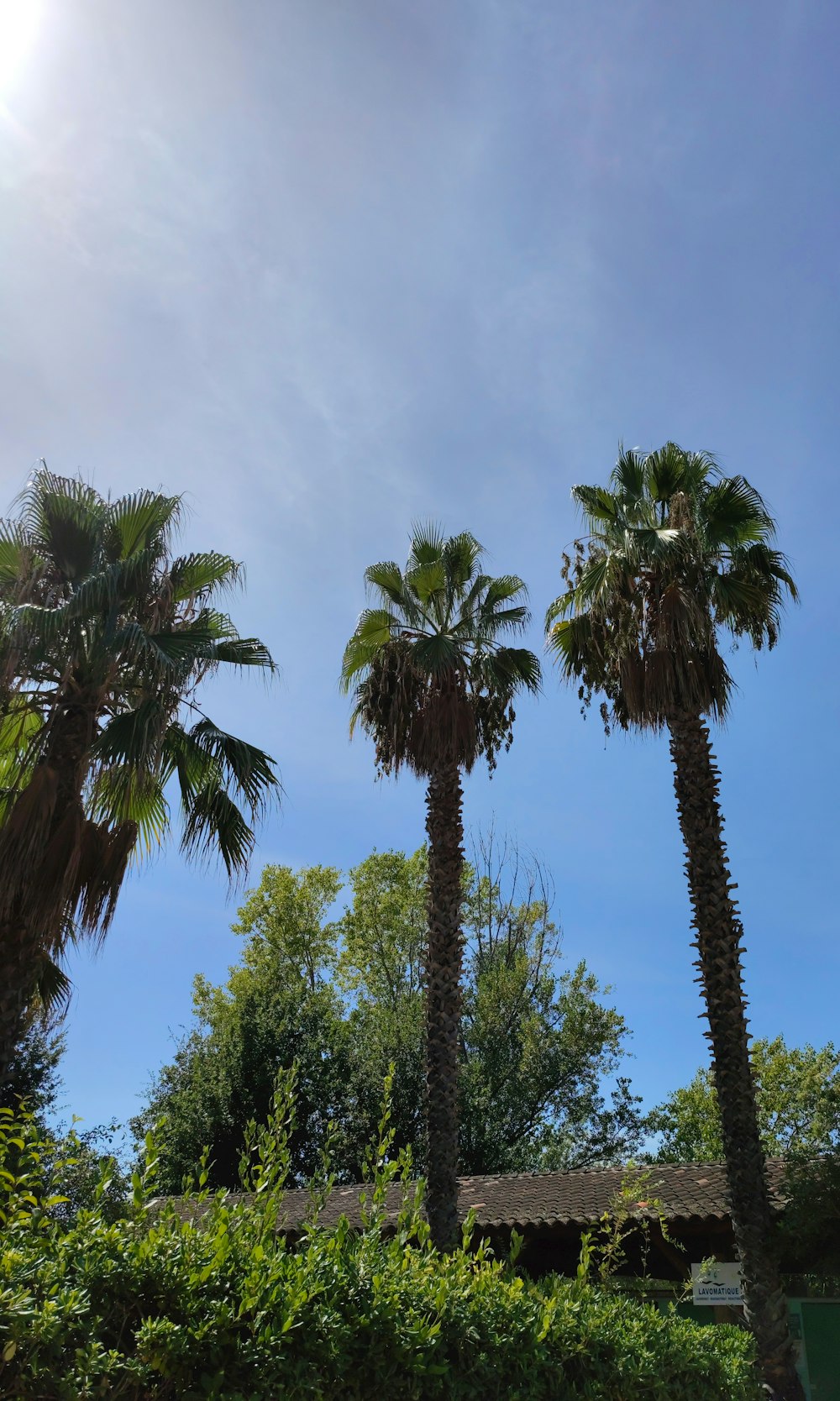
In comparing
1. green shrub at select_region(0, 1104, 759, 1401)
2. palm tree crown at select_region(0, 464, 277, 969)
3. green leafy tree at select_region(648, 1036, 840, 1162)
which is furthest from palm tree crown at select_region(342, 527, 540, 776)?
green leafy tree at select_region(648, 1036, 840, 1162)

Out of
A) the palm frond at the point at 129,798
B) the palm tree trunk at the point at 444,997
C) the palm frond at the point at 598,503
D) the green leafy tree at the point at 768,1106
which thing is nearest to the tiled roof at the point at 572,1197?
the palm tree trunk at the point at 444,997

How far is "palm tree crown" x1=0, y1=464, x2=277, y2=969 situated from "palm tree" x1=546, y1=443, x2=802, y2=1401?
18.6ft

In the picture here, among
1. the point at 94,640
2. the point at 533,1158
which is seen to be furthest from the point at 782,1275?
the point at 533,1158

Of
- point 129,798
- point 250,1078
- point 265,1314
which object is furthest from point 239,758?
point 250,1078

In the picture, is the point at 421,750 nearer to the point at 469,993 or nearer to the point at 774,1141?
the point at 469,993

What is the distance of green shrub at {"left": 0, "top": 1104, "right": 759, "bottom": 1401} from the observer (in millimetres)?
2547

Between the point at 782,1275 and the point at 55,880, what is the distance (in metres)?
9.36

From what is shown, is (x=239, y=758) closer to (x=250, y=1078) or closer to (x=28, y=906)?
(x=28, y=906)

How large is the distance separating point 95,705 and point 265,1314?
6564mm

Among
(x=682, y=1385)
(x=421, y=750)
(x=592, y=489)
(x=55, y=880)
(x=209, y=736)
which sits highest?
(x=592, y=489)

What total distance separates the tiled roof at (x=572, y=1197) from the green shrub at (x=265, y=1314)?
723 cm

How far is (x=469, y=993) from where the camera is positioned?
33.6m

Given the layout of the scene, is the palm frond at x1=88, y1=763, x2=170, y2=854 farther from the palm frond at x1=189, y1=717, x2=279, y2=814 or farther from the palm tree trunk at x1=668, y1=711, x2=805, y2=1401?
the palm tree trunk at x1=668, y1=711, x2=805, y2=1401

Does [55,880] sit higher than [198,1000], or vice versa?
[198,1000]
